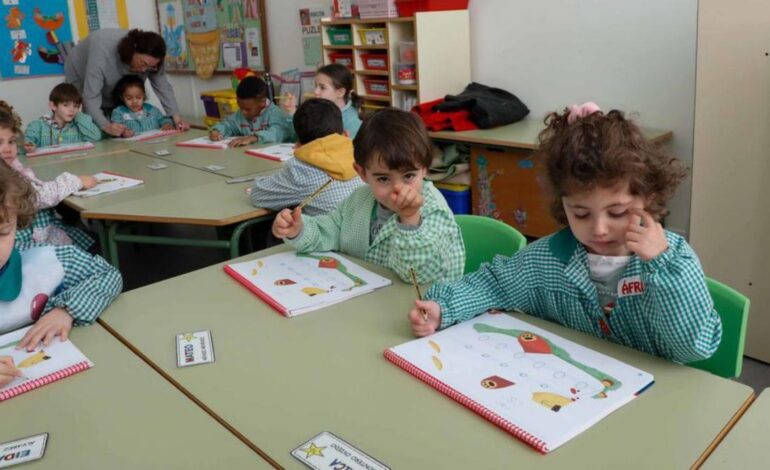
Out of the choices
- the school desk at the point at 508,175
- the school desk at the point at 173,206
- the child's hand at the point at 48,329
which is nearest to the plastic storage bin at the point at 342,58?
the school desk at the point at 508,175

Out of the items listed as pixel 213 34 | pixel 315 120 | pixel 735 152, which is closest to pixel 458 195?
pixel 315 120

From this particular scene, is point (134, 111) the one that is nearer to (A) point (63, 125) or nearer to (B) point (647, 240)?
(A) point (63, 125)

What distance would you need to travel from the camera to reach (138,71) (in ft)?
14.5

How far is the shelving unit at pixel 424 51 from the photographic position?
395cm

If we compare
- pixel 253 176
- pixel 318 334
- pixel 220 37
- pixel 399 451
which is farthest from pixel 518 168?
pixel 220 37

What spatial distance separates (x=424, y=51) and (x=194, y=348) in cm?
305

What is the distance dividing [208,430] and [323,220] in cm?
85

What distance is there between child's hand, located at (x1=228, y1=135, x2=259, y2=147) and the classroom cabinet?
225 centimetres

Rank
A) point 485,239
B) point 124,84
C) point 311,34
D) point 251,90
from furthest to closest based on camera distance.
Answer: point 311,34 → point 124,84 → point 251,90 → point 485,239

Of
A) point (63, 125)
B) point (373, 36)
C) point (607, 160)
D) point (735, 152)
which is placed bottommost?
point (735, 152)

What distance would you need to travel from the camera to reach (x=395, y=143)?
1601mm

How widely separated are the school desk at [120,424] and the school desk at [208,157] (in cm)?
182

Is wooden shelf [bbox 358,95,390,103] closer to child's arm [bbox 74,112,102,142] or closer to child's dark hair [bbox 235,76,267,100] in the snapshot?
child's dark hair [bbox 235,76,267,100]

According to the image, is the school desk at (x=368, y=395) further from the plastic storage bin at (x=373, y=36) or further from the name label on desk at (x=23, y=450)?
the plastic storage bin at (x=373, y=36)
